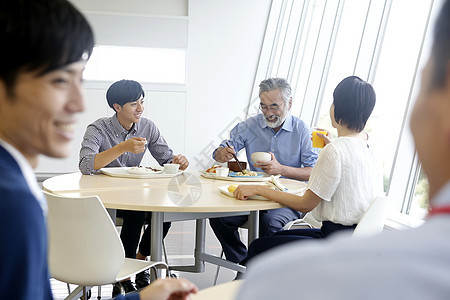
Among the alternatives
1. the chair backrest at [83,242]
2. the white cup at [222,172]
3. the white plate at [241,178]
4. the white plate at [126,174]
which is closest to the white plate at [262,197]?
the white plate at [241,178]

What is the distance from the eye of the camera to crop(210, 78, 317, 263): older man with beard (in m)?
3.28

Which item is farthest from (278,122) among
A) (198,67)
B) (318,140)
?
(198,67)

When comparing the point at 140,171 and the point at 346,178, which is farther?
the point at 140,171

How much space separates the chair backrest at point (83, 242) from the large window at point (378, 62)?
138 centimetres

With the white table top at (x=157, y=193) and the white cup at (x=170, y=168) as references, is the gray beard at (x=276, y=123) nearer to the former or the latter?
the white table top at (x=157, y=193)

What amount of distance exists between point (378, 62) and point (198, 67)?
4439mm

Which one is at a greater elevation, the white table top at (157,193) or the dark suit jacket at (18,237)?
the dark suit jacket at (18,237)

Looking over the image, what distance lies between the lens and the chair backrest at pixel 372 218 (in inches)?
78.9

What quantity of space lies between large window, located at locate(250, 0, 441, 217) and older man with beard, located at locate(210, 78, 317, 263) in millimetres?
716

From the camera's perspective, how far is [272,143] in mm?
3652

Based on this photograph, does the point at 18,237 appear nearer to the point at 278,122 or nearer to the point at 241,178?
the point at 241,178

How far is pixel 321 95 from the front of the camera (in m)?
5.88

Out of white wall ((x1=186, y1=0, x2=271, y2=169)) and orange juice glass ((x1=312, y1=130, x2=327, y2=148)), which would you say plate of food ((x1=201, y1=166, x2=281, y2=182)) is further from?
white wall ((x1=186, y1=0, x2=271, y2=169))

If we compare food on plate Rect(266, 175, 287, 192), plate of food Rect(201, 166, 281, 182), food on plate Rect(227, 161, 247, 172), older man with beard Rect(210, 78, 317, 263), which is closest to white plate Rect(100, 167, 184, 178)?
plate of food Rect(201, 166, 281, 182)
